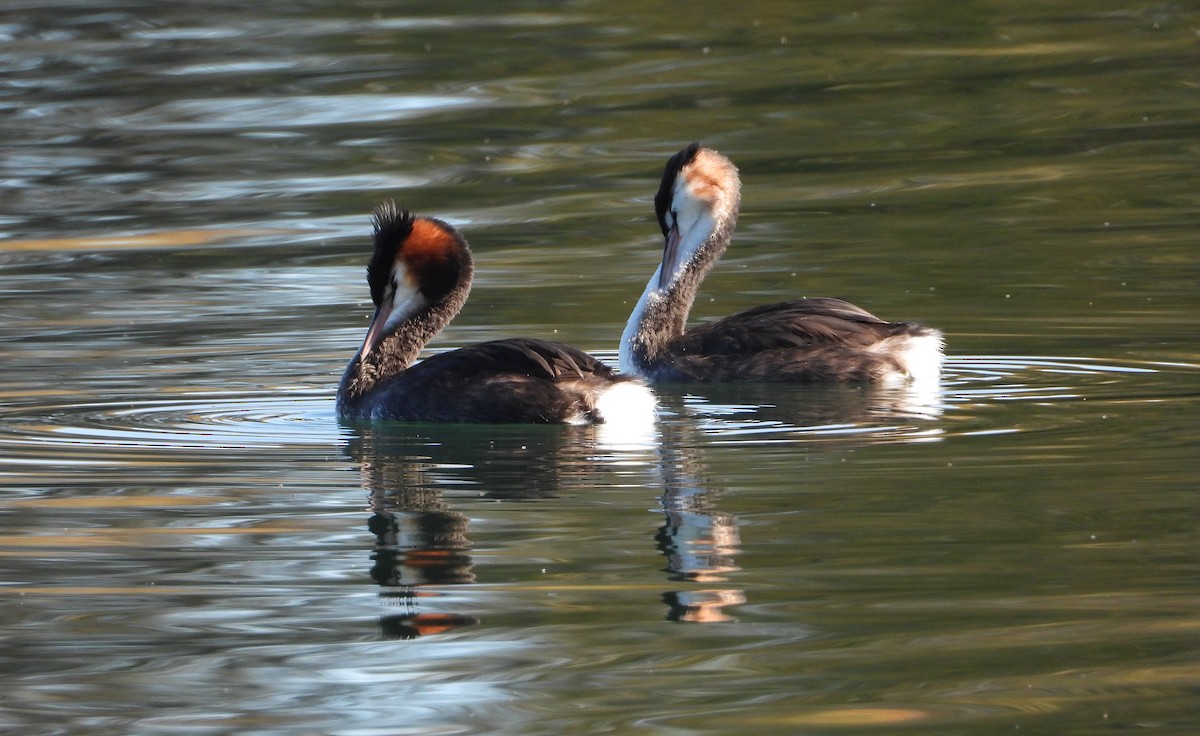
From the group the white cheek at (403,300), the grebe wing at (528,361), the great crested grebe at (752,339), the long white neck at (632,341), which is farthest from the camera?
the long white neck at (632,341)

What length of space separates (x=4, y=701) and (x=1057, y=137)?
41.3ft

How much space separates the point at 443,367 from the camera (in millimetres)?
8492

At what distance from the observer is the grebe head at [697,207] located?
11070 millimetres

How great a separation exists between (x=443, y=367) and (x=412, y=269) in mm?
803

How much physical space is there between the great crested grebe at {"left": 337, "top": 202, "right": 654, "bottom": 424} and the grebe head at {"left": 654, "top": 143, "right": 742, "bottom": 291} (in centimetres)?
211

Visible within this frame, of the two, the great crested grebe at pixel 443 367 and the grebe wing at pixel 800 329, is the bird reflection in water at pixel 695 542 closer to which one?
the great crested grebe at pixel 443 367

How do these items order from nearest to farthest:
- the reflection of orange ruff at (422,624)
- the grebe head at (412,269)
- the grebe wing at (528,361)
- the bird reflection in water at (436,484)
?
the reflection of orange ruff at (422,624)
the bird reflection in water at (436,484)
the grebe wing at (528,361)
the grebe head at (412,269)

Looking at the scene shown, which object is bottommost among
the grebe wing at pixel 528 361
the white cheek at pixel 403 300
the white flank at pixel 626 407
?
the white flank at pixel 626 407

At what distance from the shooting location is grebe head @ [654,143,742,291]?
1107 cm

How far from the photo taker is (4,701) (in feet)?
16.6

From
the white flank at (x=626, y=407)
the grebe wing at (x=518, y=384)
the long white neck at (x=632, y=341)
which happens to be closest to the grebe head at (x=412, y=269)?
the grebe wing at (x=518, y=384)

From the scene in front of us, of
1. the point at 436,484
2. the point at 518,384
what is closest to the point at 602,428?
the point at 518,384

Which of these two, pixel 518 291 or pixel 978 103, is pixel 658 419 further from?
pixel 978 103

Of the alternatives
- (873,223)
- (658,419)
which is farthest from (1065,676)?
(873,223)
